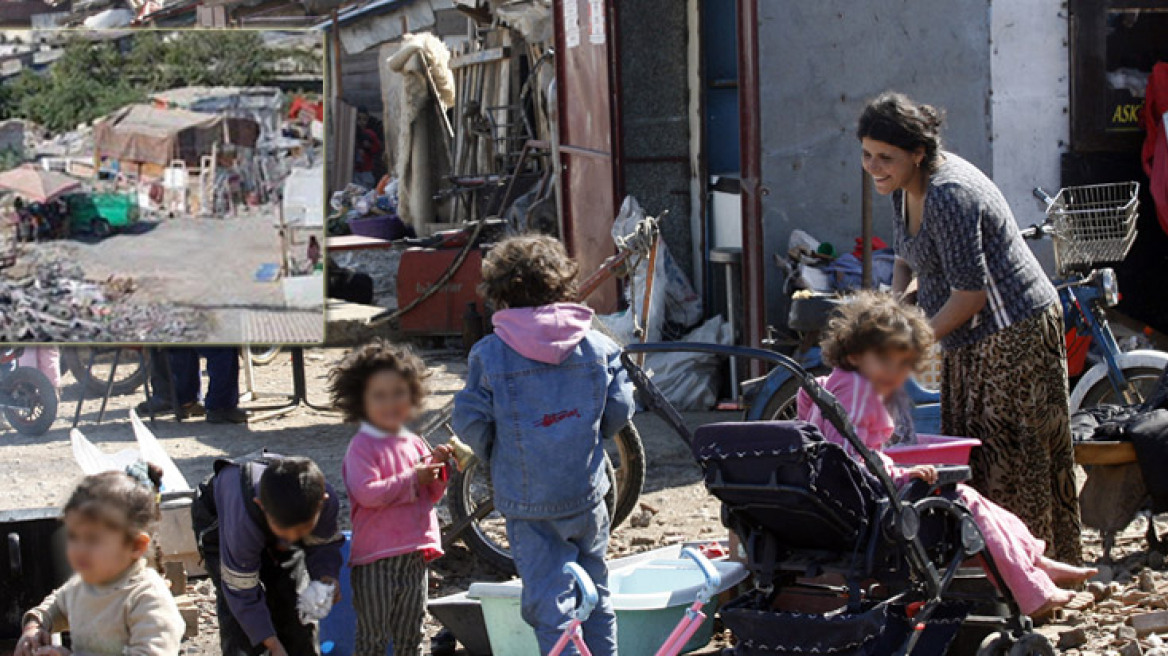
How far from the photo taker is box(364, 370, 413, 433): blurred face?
12.9 ft

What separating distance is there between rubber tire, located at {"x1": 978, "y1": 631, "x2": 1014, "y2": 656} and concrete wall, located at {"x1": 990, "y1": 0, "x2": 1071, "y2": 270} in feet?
15.2

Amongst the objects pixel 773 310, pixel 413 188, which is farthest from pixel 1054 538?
pixel 413 188

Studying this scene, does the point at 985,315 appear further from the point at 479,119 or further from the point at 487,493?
the point at 479,119

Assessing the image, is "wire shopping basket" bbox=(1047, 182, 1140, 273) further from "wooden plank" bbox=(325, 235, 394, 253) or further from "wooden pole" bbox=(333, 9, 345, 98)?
"wooden pole" bbox=(333, 9, 345, 98)

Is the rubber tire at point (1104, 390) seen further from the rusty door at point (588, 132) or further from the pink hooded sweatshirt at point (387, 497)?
the pink hooded sweatshirt at point (387, 497)

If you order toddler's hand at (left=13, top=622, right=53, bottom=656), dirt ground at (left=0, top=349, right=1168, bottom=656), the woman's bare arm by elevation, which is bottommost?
dirt ground at (left=0, top=349, right=1168, bottom=656)

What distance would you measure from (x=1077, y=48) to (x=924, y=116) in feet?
14.6

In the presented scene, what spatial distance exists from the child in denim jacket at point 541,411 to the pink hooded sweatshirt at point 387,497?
0.17 metres

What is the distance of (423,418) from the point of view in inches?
191

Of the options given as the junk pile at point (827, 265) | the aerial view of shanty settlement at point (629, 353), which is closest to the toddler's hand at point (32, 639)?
the aerial view of shanty settlement at point (629, 353)

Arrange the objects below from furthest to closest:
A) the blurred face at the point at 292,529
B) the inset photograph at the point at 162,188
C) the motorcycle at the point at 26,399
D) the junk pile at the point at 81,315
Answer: the motorcycle at the point at 26,399 → the junk pile at the point at 81,315 → the inset photograph at the point at 162,188 → the blurred face at the point at 292,529

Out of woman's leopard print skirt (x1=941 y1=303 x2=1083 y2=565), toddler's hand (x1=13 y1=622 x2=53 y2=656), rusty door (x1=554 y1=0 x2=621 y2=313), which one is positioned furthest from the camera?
rusty door (x1=554 y1=0 x2=621 y2=313)

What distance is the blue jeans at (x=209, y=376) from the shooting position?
9.35 metres

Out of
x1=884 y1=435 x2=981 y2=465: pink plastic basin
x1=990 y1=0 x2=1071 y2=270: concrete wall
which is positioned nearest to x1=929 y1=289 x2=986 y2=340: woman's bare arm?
x1=884 y1=435 x2=981 y2=465: pink plastic basin
